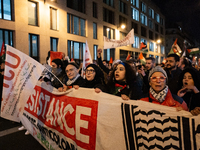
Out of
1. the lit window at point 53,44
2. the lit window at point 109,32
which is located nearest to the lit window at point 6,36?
the lit window at point 53,44

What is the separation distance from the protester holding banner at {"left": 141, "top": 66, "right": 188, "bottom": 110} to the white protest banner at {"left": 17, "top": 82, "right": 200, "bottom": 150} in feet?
0.90

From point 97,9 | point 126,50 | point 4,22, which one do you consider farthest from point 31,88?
point 126,50

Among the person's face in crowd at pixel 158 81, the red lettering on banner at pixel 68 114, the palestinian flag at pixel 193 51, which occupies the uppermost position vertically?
the palestinian flag at pixel 193 51

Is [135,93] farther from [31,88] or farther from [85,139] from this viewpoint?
[31,88]

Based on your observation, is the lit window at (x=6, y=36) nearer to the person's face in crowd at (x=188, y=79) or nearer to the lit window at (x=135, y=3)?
the person's face in crowd at (x=188, y=79)

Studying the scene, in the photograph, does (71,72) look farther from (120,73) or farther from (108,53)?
(108,53)

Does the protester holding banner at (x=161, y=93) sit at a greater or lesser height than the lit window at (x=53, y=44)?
lesser

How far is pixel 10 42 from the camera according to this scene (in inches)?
508

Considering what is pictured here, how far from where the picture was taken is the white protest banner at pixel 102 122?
178 centimetres

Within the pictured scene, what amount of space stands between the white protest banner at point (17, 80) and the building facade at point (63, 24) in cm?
1059

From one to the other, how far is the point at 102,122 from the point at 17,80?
2024 mm

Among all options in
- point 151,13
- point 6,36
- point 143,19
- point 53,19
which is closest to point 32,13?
point 53,19

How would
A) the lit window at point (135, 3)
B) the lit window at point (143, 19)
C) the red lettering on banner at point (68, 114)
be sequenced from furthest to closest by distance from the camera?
the lit window at point (143, 19)
the lit window at point (135, 3)
the red lettering on banner at point (68, 114)

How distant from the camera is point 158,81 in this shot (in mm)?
2252
